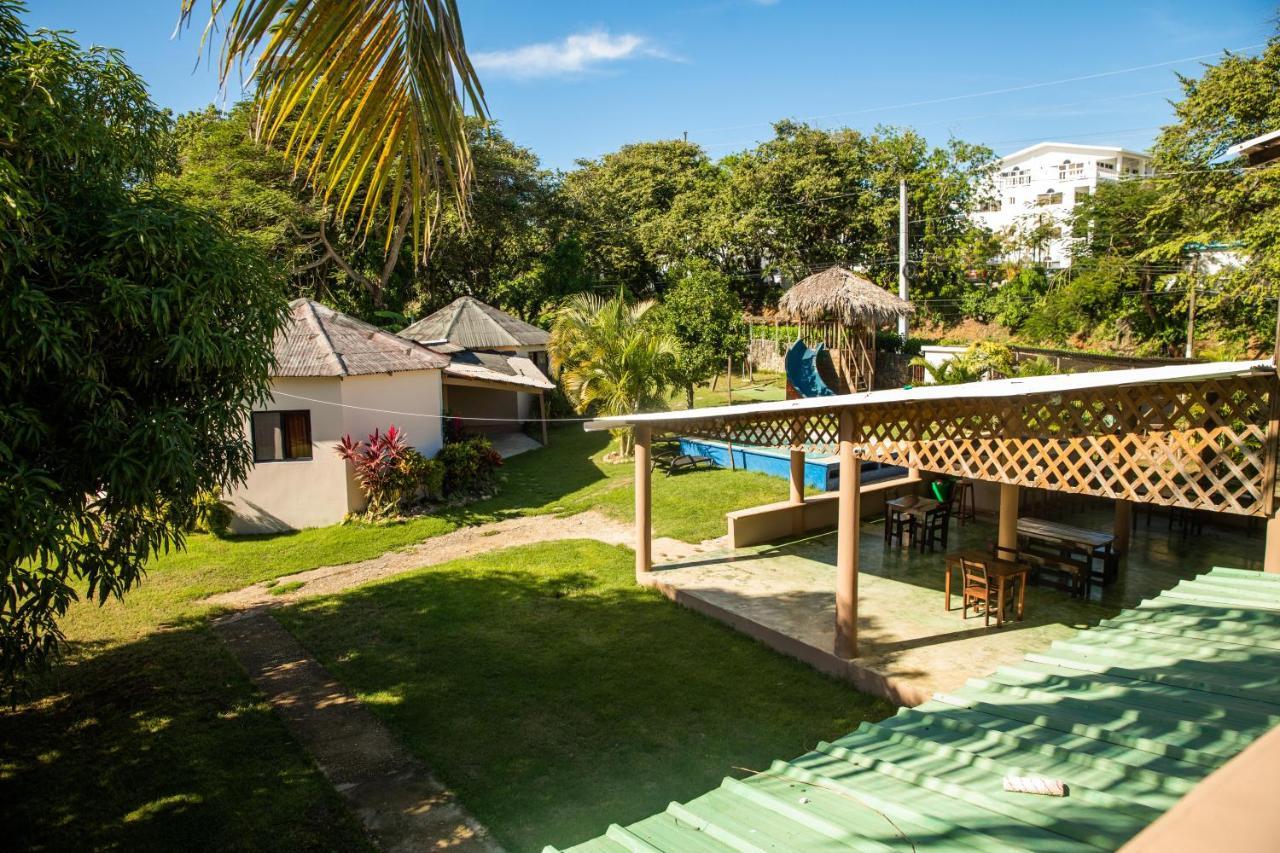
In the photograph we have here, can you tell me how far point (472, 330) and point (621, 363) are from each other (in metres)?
8.45

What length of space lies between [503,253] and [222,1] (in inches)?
1341

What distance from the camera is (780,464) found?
17250mm

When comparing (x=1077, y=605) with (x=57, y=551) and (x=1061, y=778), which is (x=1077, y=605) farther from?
(x=57, y=551)

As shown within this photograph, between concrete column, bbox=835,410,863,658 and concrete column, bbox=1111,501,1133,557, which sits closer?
concrete column, bbox=835,410,863,658

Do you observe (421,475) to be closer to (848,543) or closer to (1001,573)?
(848,543)

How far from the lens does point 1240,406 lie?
5.81 metres

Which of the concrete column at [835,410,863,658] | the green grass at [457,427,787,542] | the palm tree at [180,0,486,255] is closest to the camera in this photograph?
the palm tree at [180,0,486,255]

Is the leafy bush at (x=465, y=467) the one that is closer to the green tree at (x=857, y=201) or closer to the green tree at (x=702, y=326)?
the green tree at (x=702, y=326)

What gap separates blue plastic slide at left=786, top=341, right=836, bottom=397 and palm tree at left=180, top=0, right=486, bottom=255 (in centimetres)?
1811

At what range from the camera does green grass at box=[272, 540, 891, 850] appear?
6773 millimetres

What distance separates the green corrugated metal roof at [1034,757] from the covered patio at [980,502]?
1.39m

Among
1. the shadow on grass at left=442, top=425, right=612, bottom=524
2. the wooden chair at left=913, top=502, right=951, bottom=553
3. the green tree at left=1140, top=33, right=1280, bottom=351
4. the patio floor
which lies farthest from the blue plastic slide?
the green tree at left=1140, top=33, right=1280, bottom=351

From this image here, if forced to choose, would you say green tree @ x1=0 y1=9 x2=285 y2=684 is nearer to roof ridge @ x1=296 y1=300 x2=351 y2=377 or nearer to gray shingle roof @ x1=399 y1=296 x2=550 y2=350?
roof ridge @ x1=296 y1=300 x2=351 y2=377

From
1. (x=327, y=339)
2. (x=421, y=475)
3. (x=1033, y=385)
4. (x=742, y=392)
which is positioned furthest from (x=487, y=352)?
(x=1033, y=385)
